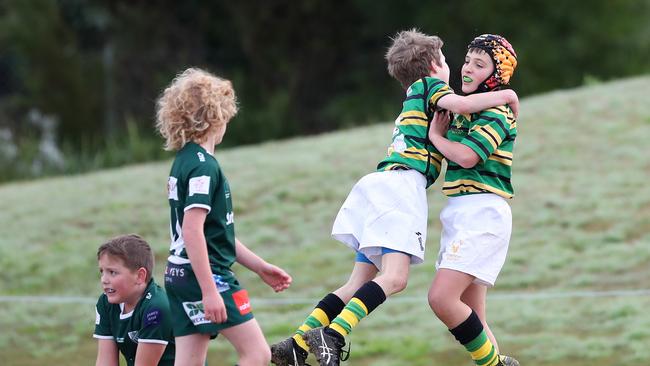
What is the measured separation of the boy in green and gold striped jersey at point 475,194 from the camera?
480 centimetres

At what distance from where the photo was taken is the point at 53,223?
11672 mm

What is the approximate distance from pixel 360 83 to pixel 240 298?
2304cm

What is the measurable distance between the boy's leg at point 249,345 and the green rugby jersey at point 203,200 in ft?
0.82

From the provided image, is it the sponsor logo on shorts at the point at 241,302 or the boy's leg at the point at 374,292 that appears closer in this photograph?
the sponsor logo on shorts at the point at 241,302

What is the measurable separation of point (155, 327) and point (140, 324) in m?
0.10

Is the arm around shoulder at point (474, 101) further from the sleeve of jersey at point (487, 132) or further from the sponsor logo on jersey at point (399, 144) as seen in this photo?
the sponsor logo on jersey at point (399, 144)

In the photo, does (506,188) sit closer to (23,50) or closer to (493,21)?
(493,21)

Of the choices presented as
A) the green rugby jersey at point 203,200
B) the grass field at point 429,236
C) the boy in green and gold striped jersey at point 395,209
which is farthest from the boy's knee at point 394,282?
the grass field at point 429,236

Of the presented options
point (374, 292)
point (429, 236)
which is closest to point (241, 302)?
point (374, 292)

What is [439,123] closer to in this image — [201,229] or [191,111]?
[191,111]

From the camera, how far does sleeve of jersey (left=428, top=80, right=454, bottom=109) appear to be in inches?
192

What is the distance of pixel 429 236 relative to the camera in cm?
1060

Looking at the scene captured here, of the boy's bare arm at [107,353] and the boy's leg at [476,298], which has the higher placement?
the boy's leg at [476,298]

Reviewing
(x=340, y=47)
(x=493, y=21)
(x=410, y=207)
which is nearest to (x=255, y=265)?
(x=410, y=207)
